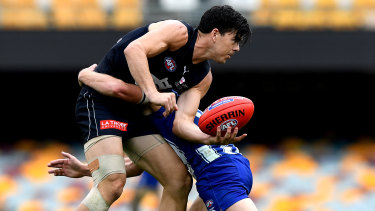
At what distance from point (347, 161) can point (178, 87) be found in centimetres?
569

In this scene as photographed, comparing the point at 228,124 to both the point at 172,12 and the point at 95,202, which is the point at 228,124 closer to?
the point at 95,202

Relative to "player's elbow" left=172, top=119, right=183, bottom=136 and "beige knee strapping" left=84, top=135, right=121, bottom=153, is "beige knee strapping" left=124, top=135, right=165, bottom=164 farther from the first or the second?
"beige knee strapping" left=84, top=135, right=121, bottom=153

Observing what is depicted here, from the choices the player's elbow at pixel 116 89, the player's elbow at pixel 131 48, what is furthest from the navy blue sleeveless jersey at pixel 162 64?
the player's elbow at pixel 131 48

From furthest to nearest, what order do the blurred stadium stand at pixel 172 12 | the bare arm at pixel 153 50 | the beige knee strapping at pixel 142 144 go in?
the blurred stadium stand at pixel 172 12
the beige knee strapping at pixel 142 144
the bare arm at pixel 153 50

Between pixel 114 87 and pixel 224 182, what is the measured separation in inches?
40.0

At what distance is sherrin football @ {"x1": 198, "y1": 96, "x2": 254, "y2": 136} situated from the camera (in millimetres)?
4285

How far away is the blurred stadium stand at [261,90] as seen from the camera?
28.6 feet

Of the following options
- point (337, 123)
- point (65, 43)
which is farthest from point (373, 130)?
point (65, 43)

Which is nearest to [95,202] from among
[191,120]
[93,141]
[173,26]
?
[93,141]

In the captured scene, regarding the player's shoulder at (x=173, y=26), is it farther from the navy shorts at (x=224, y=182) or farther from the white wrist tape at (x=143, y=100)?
the navy shorts at (x=224, y=182)

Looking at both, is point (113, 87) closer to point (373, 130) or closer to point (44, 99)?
point (44, 99)

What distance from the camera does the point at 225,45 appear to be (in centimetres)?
454

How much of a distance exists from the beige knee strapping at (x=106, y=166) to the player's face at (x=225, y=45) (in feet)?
3.25

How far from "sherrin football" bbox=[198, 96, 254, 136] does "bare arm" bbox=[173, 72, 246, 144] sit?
0.07 meters
